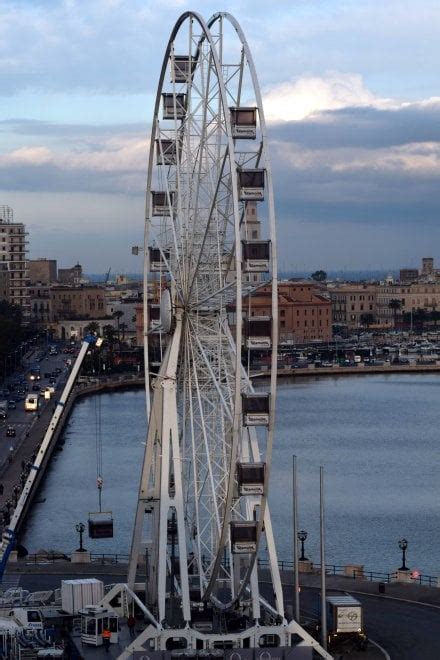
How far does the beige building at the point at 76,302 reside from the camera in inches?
5472

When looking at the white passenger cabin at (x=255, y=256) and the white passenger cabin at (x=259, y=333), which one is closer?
the white passenger cabin at (x=255, y=256)

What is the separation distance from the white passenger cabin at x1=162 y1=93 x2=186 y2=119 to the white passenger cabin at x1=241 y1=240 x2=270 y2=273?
362cm

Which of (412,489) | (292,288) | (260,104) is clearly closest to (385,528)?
(412,489)

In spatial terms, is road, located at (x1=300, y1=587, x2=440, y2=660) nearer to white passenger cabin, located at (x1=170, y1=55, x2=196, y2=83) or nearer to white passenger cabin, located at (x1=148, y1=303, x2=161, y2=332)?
white passenger cabin, located at (x1=148, y1=303, x2=161, y2=332)

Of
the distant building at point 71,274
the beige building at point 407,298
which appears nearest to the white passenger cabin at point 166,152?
the beige building at point 407,298

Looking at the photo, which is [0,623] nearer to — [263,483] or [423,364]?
[263,483]

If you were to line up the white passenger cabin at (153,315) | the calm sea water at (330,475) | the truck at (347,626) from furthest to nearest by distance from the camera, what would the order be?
the calm sea water at (330,475) → the white passenger cabin at (153,315) → the truck at (347,626)

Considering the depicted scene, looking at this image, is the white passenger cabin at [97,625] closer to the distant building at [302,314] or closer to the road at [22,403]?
the road at [22,403]

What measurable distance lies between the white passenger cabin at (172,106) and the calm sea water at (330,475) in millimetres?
10328

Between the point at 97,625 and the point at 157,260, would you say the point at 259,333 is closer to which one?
the point at 157,260

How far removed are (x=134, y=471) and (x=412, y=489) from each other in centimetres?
861

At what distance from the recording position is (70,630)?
24391mm

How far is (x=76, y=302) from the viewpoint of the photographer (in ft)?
457

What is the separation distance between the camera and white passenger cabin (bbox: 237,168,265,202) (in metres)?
22.4
